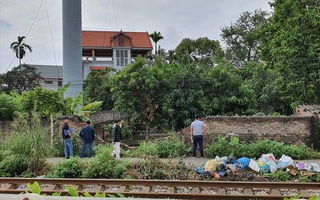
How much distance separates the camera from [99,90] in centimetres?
3244

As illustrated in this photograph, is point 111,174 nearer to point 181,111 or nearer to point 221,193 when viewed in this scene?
point 221,193

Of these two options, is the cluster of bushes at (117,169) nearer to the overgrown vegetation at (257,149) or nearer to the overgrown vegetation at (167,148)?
the overgrown vegetation at (167,148)

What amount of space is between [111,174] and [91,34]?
42.2 m

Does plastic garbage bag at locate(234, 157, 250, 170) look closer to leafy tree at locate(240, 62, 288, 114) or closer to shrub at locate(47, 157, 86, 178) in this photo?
shrub at locate(47, 157, 86, 178)

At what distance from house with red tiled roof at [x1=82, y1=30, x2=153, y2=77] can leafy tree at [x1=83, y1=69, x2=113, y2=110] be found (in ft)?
39.4

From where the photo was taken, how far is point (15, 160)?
10.1m

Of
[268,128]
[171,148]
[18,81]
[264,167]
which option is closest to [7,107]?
[171,148]

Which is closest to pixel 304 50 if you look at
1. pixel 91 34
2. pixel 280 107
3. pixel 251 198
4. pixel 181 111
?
pixel 181 111

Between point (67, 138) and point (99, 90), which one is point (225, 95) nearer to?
point (67, 138)

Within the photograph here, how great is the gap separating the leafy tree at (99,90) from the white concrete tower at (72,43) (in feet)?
26.9

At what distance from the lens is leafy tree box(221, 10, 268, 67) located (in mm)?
41406

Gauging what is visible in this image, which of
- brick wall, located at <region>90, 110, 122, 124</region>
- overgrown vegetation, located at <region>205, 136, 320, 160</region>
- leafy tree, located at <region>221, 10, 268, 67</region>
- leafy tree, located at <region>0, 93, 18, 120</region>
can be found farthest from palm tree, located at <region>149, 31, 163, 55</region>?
overgrown vegetation, located at <region>205, 136, 320, 160</region>

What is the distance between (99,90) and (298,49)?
21241 mm

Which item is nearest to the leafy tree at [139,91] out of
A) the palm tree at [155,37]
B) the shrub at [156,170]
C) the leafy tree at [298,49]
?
the leafy tree at [298,49]
